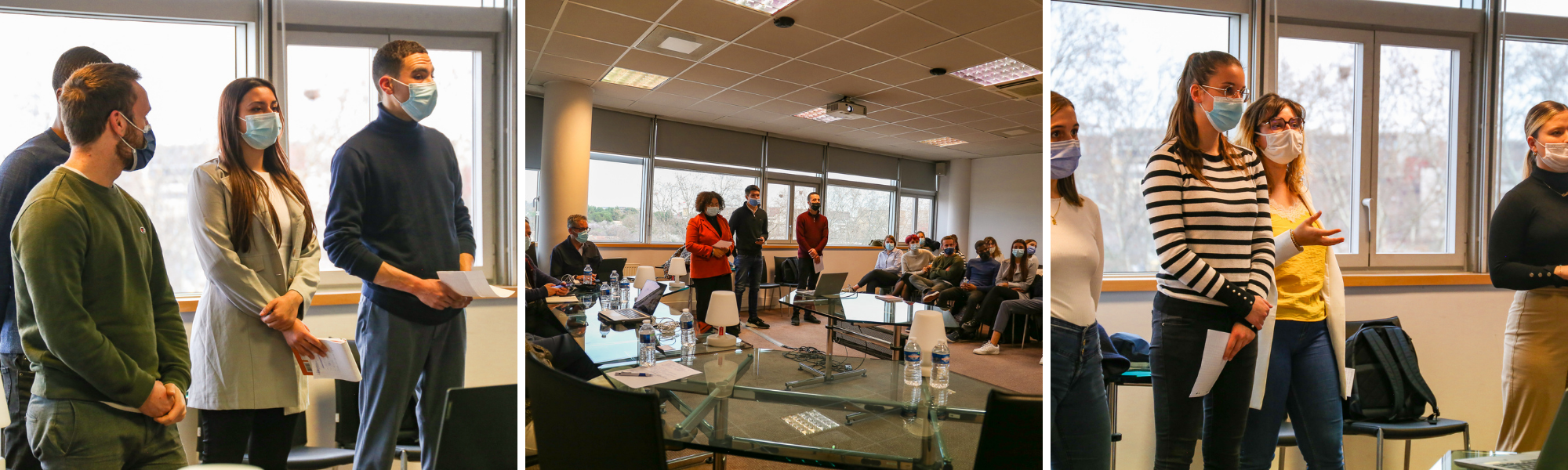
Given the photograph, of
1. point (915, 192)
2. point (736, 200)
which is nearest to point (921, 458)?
point (915, 192)

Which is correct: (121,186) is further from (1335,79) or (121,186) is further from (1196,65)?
(1335,79)

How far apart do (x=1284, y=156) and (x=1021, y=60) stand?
635 mm

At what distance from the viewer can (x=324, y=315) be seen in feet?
3.92

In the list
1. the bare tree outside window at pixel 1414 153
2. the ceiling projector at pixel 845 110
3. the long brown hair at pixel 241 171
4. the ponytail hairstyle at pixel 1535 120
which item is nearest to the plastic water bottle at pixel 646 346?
the ceiling projector at pixel 845 110

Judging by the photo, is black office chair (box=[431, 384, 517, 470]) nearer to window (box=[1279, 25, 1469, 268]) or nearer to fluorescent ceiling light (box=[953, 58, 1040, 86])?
fluorescent ceiling light (box=[953, 58, 1040, 86])

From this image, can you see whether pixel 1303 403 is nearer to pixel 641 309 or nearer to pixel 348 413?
pixel 641 309

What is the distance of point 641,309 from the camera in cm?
123

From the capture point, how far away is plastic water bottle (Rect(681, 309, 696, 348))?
1259 mm

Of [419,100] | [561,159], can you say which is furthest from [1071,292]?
[419,100]

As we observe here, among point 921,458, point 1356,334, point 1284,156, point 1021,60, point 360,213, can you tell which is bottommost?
point 921,458

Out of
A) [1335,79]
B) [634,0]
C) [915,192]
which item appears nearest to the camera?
[634,0]

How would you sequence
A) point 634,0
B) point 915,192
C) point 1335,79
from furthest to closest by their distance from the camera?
point 1335,79 → point 915,192 → point 634,0

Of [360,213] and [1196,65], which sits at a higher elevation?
[1196,65]

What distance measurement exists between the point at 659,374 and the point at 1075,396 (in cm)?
95
